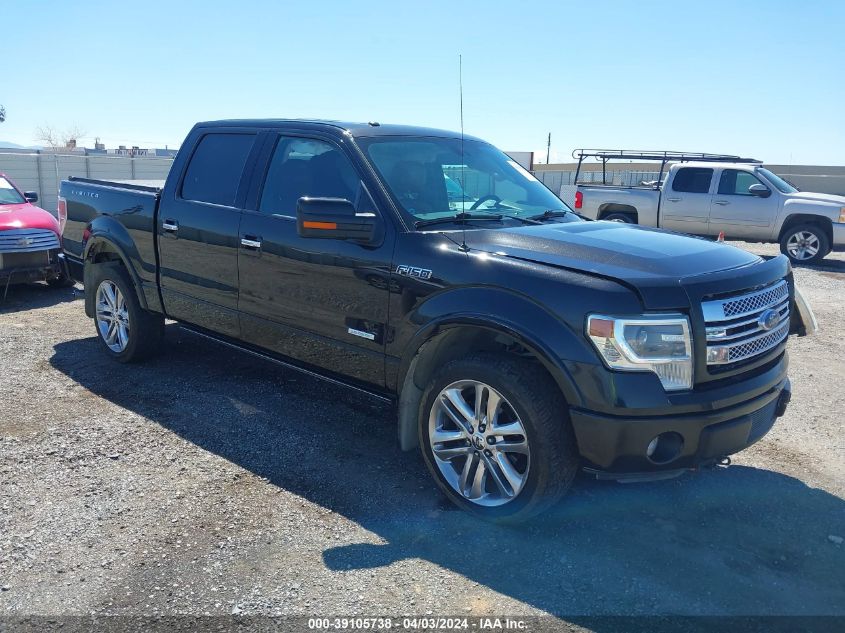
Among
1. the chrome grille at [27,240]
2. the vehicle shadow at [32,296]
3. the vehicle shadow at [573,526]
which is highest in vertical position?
the chrome grille at [27,240]

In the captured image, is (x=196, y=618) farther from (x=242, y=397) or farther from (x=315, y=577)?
(x=242, y=397)

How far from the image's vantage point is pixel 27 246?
8.52 m

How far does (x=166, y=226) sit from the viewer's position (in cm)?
535

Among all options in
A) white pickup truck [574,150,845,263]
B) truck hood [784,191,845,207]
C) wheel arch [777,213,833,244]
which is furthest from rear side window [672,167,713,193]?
wheel arch [777,213,833,244]

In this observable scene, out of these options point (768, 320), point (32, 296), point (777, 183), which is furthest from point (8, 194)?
point (777, 183)

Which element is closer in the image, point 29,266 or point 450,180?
point 450,180

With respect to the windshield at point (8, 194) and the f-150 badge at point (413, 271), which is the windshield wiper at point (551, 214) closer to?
the f-150 badge at point (413, 271)

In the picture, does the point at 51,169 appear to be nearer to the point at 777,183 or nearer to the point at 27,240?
the point at 27,240

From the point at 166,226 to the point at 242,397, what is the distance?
139 cm

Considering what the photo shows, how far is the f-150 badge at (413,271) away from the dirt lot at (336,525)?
120cm

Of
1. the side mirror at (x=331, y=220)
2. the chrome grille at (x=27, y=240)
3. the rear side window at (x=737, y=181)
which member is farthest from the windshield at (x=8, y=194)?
the rear side window at (x=737, y=181)

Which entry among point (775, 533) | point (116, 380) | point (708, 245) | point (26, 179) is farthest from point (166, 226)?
point (26, 179)

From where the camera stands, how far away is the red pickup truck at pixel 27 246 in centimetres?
836

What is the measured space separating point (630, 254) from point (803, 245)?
38.7ft
